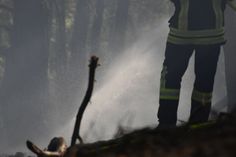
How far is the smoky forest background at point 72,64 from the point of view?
776 inches

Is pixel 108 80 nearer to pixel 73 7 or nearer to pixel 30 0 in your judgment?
pixel 73 7

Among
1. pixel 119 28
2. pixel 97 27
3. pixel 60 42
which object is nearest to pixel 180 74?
pixel 60 42

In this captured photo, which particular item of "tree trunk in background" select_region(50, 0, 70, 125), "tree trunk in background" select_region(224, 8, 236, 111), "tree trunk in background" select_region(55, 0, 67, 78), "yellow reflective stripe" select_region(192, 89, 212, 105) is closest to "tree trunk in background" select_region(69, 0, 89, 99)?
"tree trunk in background" select_region(50, 0, 70, 125)

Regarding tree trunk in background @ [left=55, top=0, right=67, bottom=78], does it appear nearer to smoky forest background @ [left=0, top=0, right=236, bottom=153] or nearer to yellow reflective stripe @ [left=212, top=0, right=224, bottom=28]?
smoky forest background @ [left=0, top=0, right=236, bottom=153]

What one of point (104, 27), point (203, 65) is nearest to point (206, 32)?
point (203, 65)

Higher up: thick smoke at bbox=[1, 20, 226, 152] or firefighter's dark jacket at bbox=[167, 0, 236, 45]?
firefighter's dark jacket at bbox=[167, 0, 236, 45]

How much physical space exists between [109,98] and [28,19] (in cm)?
462

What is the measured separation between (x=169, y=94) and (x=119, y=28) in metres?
23.3

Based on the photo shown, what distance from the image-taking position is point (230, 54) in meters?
6.07

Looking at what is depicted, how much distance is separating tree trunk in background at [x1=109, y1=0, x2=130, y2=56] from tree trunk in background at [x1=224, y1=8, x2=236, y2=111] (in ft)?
65.9

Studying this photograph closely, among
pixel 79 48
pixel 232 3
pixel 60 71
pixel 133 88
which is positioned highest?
pixel 232 3

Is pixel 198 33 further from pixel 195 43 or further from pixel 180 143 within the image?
pixel 180 143

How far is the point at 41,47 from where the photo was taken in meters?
20.9

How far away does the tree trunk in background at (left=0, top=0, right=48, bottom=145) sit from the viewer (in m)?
19.8
